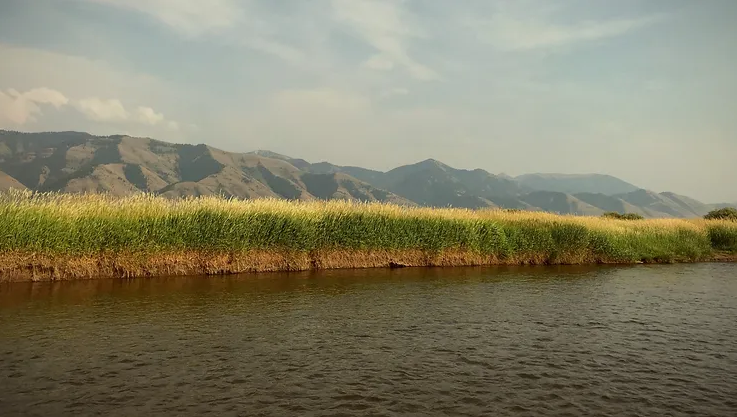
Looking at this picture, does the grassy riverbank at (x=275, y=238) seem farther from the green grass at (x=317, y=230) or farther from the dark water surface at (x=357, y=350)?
the dark water surface at (x=357, y=350)

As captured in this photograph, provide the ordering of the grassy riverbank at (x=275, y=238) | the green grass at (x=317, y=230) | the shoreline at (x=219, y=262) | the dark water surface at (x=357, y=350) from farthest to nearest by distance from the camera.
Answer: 1. the green grass at (x=317, y=230)
2. the grassy riverbank at (x=275, y=238)
3. the shoreline at (x=219, y=262)
4. the dark water surface at (x=357, y=350)

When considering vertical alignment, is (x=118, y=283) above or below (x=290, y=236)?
below

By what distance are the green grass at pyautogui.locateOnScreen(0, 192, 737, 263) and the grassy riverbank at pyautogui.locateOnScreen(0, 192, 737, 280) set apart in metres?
0.06

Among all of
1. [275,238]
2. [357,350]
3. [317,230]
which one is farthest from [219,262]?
[357,350]

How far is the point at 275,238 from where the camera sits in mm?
25359

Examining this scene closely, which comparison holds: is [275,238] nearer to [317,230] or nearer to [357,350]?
[317,230]

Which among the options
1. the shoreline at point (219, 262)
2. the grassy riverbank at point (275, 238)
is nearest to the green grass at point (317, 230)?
the grassy riverbank at point (275, 238)

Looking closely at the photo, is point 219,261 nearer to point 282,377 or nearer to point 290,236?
point 290,236

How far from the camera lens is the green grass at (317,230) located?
67.1 ft

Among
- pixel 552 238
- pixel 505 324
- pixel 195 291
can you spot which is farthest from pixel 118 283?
pixel 552 238

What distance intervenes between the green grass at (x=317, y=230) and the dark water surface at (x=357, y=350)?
7.56 ft

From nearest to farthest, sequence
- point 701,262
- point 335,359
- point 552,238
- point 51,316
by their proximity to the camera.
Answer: point 335,359, point 51,316, point 552,238, point 701,262

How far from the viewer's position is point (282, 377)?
9953 mm

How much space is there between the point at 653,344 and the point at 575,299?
642cm
